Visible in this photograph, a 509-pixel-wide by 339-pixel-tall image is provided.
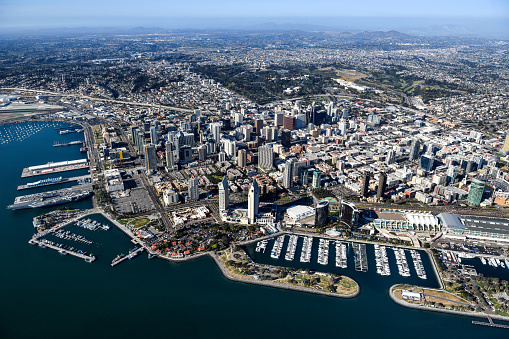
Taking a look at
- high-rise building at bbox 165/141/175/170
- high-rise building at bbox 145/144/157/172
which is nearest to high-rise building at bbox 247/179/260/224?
high-rise building at bbox 165/141/175/170

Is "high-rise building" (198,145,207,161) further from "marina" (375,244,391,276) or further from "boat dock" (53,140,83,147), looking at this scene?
"marina" (375,244,391,276)

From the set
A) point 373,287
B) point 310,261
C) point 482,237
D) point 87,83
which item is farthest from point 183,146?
point 87,83

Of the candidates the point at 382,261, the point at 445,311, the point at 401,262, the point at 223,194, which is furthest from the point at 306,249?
the point at 445,311

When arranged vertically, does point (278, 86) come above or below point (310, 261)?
above

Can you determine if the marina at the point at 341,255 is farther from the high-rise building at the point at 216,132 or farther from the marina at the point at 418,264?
the high-rise building at the point at 216,132

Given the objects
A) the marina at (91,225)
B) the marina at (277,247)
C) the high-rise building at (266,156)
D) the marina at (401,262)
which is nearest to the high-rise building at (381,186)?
the marina at (401,262)

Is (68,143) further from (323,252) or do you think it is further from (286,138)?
(323,252)

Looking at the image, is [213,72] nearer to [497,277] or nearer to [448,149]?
[448,149]
